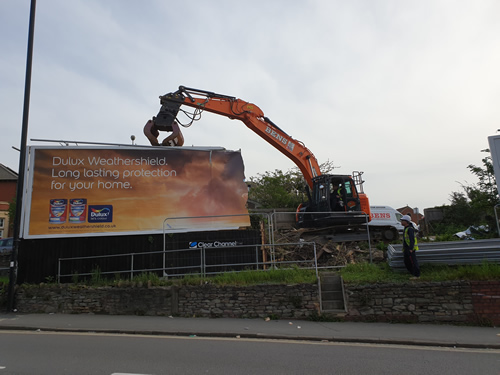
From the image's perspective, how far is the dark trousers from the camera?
28.6ft

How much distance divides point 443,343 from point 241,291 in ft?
15.2

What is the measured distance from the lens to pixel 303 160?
51.5 feet

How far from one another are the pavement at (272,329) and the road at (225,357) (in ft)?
0.88

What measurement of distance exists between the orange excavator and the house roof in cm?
4127

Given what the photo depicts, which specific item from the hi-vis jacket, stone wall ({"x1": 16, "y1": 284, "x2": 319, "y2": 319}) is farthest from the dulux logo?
the hi-vis jacket

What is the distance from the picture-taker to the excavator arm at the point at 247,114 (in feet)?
45.8

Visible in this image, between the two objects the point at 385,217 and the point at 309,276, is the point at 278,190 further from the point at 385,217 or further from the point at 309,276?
the point at 309,276

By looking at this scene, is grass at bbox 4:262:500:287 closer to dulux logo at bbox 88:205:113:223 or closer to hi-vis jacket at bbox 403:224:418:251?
hi-vis jacket at bbox 403:224:418:251

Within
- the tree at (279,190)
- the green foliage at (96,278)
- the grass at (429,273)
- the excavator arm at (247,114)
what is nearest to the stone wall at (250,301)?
the grass at (429,273)

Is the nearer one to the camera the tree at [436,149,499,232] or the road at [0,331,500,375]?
the road at [0,331,500,375]

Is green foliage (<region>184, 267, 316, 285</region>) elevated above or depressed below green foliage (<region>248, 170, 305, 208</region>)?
below

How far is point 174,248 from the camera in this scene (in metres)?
11.4

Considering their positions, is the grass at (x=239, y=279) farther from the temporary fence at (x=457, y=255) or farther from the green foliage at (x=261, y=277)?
the temporary fence at (x=457, y=255)

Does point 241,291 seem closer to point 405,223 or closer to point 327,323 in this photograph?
point 327,323
